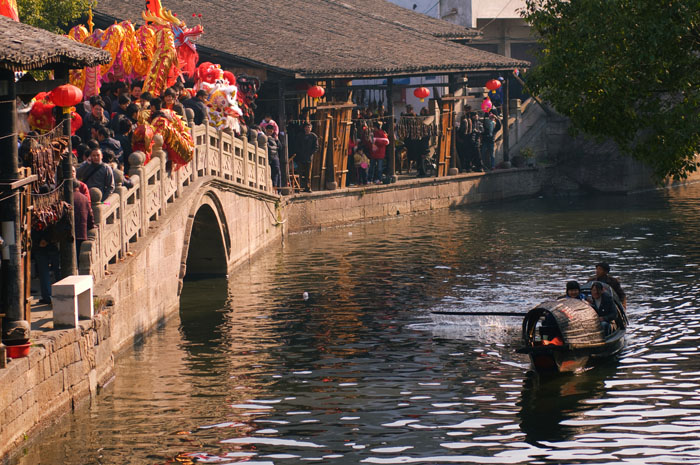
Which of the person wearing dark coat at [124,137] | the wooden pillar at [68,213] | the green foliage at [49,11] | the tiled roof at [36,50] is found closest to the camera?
the tiled roof at [36,50]

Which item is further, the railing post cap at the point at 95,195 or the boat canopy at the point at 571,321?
the boat canopy at the point at 571,321

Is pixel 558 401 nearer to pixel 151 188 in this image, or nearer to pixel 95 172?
pixel 95 172

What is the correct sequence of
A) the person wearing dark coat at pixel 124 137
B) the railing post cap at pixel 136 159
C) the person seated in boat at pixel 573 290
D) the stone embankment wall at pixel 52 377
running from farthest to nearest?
the person wearing dark coat at pixel 124 137, the railing post cap at pixel 136 159, the person seated in boat at pixel 573 290, the stone embankment wall at pixel 52 377

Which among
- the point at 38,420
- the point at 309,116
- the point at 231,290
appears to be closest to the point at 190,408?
the point at 38,420

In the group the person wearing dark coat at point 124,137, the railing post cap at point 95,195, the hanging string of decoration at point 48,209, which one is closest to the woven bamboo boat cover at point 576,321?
the railing post cap at point 95,195

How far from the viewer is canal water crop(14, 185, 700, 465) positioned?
13.5 meters

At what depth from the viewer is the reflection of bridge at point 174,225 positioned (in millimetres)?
17266

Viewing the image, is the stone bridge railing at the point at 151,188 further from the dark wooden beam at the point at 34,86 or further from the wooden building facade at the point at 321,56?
the wooden building facade at the point at 321,56

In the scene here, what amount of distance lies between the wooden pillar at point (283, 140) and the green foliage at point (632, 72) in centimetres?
1164

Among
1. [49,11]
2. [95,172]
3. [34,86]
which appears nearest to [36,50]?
[34,86]

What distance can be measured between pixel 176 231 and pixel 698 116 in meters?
9.53

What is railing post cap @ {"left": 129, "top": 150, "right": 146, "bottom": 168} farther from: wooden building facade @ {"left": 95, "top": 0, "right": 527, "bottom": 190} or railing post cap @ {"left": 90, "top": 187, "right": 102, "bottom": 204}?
wooden building facade @ {"left": 95, "top": 0, "right": 527, "bottom": 190}

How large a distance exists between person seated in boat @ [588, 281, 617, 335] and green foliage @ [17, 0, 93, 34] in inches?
581

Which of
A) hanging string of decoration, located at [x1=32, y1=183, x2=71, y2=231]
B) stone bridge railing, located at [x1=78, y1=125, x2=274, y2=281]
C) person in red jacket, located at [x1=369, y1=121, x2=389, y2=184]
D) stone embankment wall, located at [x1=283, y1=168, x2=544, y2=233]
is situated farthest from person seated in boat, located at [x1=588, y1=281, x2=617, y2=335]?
person in red jacket, located at [x1=369, y1=121, x2=389, y2=184]
